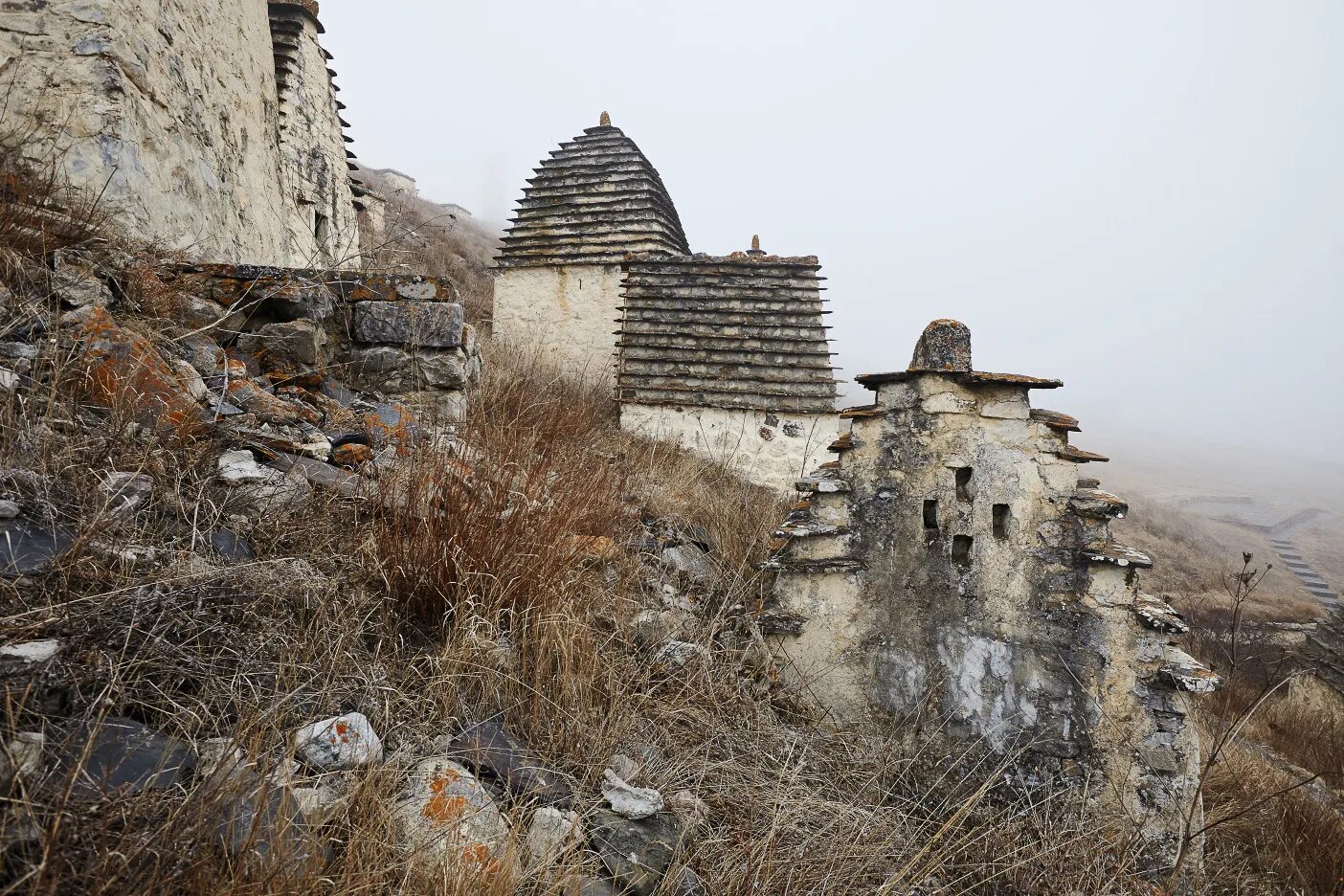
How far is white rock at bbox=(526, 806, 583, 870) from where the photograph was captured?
5.43ft

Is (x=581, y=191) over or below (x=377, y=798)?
over

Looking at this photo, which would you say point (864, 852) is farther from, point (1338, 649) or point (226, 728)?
point (1338, 649)

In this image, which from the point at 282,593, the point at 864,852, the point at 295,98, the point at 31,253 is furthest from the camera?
the point at 295,98

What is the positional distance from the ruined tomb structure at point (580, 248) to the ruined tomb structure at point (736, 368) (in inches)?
69.8

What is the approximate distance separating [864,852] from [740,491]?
4.33 m

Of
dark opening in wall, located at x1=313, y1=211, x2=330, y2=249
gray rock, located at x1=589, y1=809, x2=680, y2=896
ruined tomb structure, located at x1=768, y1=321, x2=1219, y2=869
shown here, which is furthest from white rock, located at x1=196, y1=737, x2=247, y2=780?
dark opening in wall, located at x1=313, y1=211, x2=330, y2=249

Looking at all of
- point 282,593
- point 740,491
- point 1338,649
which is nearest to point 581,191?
point 740,491

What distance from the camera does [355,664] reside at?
1.92 metres

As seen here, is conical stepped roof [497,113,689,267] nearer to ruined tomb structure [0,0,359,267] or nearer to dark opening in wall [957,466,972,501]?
ruined tomb structure [0,0,359,267]

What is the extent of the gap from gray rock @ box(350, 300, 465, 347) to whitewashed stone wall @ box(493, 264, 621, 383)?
715 centimetres

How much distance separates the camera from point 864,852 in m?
2.07

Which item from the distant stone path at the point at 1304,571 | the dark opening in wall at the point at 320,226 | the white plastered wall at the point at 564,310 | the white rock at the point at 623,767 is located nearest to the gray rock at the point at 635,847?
the white rock at the point at 623,767

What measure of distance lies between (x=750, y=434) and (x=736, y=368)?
0.95 m

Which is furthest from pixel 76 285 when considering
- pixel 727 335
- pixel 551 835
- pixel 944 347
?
pixel 727 335
